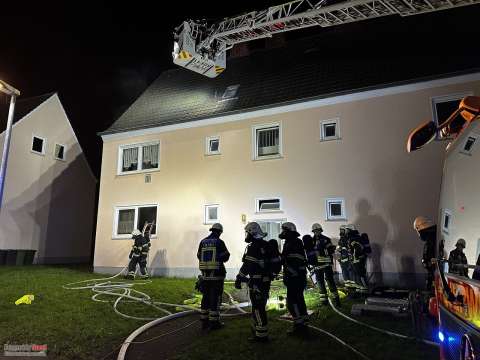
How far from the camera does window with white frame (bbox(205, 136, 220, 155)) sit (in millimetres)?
14758

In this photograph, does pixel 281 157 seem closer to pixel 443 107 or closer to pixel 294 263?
pixel 443 107

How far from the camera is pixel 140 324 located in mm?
7562

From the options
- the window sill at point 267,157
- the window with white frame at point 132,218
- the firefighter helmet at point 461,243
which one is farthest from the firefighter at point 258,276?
the window with white frame at point 132,218

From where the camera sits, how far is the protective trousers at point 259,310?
6.23 metres

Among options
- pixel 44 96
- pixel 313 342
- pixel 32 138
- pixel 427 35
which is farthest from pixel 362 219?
pixel 44 96

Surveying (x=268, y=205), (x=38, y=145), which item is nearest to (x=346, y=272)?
(x=268, y=205)

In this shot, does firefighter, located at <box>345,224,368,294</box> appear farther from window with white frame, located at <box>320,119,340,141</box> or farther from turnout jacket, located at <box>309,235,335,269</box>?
window with white frame, located at <box>320,119,340,141</box>

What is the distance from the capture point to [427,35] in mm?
13312

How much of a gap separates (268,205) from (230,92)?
17.8 feet

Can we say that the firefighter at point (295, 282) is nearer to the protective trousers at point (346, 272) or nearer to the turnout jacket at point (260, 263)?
the turnout jacket at point (260, 263)

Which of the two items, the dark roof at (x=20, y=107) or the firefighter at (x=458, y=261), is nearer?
the firefighter at (x=458, y=261)

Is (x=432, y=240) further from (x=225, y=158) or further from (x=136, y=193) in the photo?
(x=136, y=193)

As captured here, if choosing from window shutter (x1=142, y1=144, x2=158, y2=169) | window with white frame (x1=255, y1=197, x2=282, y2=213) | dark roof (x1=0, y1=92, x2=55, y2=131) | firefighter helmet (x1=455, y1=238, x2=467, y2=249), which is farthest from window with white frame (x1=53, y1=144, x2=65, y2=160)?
firefighter helmet (x1=455, y1=238, x2=467, y2=249)

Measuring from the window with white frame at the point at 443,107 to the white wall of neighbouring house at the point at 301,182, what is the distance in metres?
0.17
